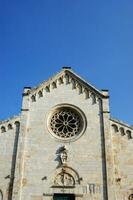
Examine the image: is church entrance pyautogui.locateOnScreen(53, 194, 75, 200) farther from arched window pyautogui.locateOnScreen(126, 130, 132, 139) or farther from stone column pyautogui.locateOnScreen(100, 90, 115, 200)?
arched window pyautogui.locateOnScreen(126, 130, 132, 139)

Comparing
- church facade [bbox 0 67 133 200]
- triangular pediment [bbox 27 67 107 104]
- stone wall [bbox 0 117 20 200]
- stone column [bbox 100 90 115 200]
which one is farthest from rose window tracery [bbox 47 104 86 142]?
stone wall [bbox 0 117 20 200]

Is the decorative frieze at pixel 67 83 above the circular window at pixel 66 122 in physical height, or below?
above

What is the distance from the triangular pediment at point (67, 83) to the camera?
2187 cm

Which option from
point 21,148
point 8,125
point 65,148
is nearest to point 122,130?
point 65,148

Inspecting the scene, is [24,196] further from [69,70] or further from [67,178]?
[69,70]

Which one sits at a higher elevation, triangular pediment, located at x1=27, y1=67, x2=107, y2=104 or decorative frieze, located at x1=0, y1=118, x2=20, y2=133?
triangular pediment, located at x1=27, y1=67, x2=107, y2=104

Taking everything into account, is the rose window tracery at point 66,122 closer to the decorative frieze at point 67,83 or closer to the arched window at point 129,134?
the decorative frieze at point 67,83

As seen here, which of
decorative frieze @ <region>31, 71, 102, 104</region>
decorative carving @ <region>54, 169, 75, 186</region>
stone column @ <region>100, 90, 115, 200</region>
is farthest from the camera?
decorative frieze @ <region>31, 71, 102, 104</region>

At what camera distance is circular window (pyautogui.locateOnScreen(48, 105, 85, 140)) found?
2052 cm

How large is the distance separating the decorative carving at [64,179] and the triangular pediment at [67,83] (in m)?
→ 5.56

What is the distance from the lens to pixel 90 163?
19.4m

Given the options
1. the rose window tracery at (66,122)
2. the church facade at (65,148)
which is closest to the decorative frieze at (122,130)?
the church facade at (65,148)

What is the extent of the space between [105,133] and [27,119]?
5125 mm

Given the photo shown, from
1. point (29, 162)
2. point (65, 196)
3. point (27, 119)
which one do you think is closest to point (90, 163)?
point (65, 196)
